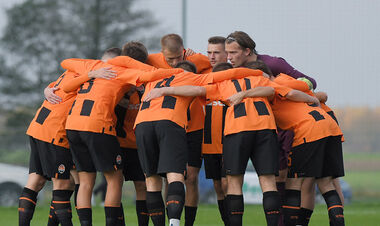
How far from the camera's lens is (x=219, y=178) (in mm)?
7406

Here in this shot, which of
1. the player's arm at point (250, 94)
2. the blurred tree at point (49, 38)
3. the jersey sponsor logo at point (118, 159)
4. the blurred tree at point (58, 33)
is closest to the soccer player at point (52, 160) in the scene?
the jersey sponsor logo at point (118, 159)

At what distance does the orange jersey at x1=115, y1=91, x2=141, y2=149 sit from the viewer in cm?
714

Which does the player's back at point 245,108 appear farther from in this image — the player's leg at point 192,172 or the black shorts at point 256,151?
the player's leg at point 192,172

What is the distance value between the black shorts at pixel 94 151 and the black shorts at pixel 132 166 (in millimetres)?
560

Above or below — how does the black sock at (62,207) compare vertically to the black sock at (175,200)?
below

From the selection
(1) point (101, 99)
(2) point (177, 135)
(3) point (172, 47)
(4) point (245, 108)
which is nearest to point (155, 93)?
(2) point (177, 135)

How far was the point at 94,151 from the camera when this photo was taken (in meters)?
6.46

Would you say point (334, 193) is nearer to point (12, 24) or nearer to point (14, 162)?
point (14, 162)

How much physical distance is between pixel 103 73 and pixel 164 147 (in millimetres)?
1159

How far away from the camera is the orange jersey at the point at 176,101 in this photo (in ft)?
20.4

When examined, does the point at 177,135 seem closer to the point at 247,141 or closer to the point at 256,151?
the point at 247,141

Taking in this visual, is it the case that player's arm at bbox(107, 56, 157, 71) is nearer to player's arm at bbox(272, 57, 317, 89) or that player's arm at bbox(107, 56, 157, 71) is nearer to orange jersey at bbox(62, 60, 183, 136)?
orange jersey at bbox(62, 60, 183, 136)

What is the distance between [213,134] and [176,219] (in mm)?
1625

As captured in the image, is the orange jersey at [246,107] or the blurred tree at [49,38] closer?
the orange jersey at [246,107]
